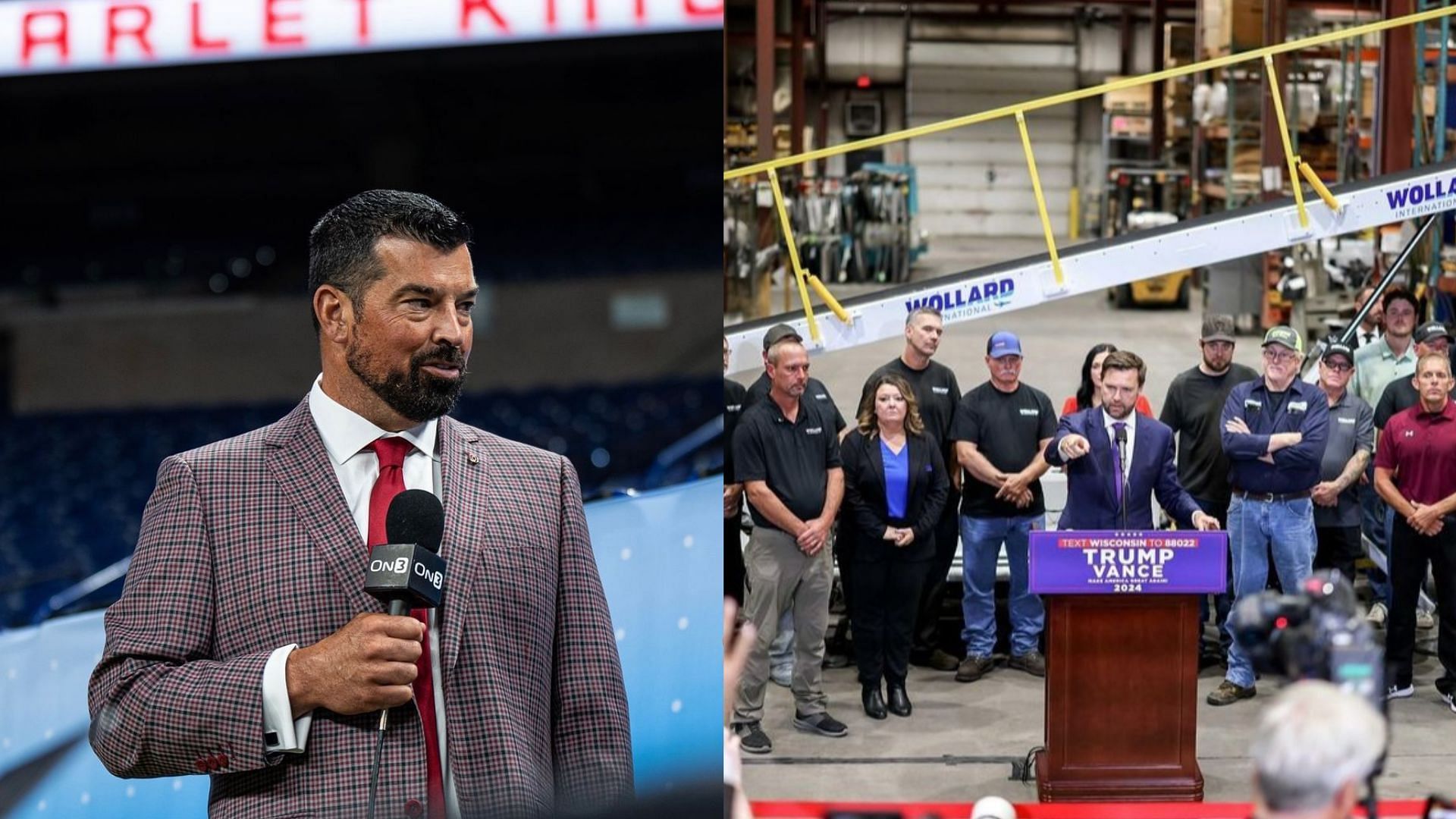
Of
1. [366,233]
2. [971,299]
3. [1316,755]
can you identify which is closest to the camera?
[1316,755]

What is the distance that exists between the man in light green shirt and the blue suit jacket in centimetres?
172

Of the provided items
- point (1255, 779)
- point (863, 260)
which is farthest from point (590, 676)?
point (863, 260)

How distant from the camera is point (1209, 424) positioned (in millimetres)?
7652

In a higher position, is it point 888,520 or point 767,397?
point 767,397

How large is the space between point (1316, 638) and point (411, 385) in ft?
6.42

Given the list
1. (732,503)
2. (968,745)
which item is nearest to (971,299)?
(732,503)

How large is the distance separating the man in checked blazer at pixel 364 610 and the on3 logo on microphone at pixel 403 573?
0.26 metres

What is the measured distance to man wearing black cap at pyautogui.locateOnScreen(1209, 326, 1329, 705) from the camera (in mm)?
7078

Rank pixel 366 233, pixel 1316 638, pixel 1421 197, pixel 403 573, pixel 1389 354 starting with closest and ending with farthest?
pixel 1316 638 → pixel 403 573 → pixel 366 233 → pixel 1421 197 → pixel 1389 354

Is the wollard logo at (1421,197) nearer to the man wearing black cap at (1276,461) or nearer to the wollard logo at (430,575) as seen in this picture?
the man wearing black cap at (1276,461)

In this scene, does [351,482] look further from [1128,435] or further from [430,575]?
[1128,435]

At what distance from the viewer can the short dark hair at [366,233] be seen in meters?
3.54

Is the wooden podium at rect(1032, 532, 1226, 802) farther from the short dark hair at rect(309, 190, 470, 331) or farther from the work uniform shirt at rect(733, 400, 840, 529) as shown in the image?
the short dark hair at rect(309, 190, 470, 331)

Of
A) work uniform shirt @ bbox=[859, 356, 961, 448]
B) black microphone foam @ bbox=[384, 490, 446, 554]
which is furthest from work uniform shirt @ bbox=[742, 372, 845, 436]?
black microphone foam @ bbox=[384, 490, 446, 554]
